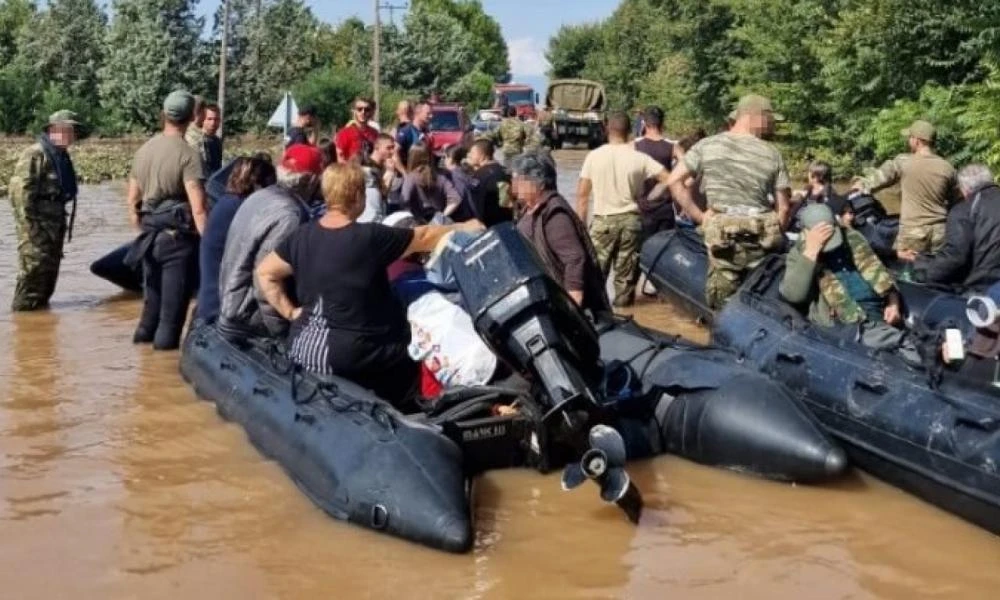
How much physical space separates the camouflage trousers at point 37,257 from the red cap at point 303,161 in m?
3.76

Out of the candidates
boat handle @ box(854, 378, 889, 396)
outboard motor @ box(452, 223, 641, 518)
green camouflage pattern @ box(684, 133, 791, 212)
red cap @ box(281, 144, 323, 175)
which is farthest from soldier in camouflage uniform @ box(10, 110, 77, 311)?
boat handle @ box(854, 378, 889, 396)

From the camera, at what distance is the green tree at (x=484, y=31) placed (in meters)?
86.4

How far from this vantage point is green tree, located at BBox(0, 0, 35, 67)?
51312 mm

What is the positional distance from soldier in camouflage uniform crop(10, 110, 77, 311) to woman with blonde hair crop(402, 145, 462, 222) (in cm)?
263

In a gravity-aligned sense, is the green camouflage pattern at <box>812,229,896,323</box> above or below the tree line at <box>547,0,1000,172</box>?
below

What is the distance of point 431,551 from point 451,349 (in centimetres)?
142

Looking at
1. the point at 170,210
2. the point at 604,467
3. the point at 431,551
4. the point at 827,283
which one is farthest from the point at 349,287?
the point at 170,210

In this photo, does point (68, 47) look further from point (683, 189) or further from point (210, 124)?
point (683, 189)

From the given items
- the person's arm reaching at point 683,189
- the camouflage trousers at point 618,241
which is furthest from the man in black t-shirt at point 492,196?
the person's arm reaching at point 683,189

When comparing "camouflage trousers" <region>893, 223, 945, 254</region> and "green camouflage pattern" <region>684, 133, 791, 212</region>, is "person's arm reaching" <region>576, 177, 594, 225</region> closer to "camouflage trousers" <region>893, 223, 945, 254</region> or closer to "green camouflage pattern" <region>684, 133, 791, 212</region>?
"green camouflage pattern" <region>684, 133, 791, 212</region>

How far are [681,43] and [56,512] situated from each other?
30008mm

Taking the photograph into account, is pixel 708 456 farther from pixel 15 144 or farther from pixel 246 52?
pixel 246 52

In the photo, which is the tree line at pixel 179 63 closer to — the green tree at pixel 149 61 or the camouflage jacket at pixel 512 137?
the green tree at pixel 149 61

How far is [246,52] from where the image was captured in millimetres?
46469
